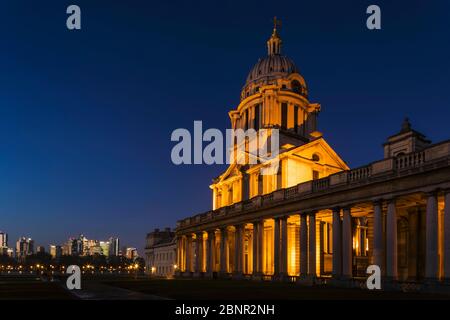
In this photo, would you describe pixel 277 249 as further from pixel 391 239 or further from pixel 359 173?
pixel 391 239

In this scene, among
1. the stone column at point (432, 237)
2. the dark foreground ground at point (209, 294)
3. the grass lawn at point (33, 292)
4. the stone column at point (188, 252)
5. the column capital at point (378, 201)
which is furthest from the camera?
the stone column at point (188, 252)

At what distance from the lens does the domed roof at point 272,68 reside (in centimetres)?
8362

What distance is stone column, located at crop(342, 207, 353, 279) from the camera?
3419cm

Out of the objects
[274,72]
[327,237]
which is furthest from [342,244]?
[274,72]

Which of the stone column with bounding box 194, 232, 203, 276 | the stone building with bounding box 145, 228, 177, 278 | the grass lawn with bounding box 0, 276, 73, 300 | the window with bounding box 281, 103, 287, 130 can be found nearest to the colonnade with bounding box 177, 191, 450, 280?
the stone column with bounding box 194, 232, 203, 276

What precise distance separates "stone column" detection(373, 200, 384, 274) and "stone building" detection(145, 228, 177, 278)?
Answer: 2978 inches

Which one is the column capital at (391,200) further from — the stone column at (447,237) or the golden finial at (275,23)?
the golden finial at (275,23)

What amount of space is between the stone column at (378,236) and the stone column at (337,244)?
13.4 ft

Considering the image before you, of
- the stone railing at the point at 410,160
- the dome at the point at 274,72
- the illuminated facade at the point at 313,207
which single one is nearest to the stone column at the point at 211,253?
the illuminated facade at the point at 313,207

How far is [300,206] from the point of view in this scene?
133 ft

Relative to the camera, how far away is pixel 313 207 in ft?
127

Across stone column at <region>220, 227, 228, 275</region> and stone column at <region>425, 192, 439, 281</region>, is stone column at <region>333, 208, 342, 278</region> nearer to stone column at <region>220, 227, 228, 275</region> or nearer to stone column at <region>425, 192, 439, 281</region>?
stone column at <region>425, 192, 439, 281</region>

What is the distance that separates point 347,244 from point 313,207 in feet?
16.5
